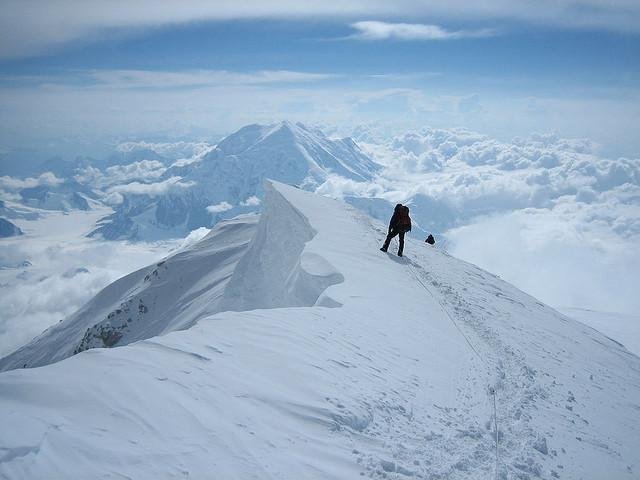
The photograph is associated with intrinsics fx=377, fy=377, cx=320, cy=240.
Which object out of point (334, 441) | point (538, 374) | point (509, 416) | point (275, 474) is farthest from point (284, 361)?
point (538, 374)

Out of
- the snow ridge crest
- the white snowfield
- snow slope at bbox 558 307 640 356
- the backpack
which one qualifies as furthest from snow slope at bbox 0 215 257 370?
snow slope at bbox 558 307 640 356

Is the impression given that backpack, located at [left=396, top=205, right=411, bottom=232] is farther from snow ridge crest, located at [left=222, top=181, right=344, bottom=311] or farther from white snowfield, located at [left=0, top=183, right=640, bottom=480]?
white snowfield, located at [left=0, top=183, right=640, bottom=480]

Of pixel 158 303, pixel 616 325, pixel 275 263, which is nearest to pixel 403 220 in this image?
pixel 275 263

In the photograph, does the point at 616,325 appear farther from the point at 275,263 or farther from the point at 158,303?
the point at 158,303

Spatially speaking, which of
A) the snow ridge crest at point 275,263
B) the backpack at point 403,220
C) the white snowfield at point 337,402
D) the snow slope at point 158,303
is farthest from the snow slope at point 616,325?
the snow slope at point 158,303

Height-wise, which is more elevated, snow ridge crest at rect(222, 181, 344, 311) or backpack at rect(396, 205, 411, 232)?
backpack at rect(396, 205, 411, 232)

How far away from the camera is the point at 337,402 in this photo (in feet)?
23.3

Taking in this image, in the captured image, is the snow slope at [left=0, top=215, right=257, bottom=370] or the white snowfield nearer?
the white snowfield

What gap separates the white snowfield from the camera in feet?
16.8

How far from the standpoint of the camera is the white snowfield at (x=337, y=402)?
16.8 feet

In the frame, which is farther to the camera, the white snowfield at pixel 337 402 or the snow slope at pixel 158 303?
the snow slope at pixel 158 303

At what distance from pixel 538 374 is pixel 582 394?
1.23 meters

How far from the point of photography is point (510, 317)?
1658 centimetres

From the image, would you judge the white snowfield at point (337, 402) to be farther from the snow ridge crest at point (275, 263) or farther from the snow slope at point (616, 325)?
the snow slope at point (616, 325)
